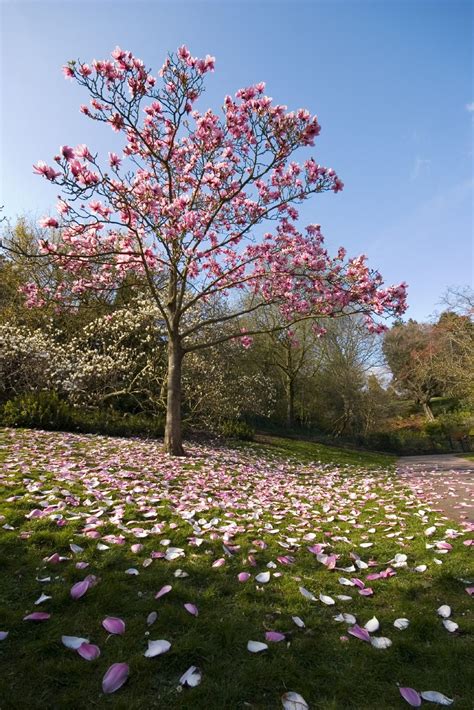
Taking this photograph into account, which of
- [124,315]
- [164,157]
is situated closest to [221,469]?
[164,157]

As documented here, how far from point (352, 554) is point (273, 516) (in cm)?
149

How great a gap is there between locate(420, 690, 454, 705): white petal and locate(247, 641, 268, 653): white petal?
2.90 ft

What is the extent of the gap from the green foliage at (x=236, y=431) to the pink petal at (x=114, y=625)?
13.2m

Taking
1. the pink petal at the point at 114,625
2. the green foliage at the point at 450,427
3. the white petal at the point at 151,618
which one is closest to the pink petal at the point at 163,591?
the white petal at the point at 151,618

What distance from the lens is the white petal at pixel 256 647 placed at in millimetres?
2420

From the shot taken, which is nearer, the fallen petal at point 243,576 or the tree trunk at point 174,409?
the fallen petal at point 243,576

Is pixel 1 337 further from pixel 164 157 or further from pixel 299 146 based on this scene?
pixel 299 146

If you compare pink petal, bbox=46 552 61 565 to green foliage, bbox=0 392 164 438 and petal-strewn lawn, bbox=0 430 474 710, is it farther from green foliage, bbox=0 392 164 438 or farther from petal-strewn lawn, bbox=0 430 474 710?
green foliage, bbox=0 392 164 438

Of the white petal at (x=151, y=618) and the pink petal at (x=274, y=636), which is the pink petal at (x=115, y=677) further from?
the pink petal at (x=274, y=636)

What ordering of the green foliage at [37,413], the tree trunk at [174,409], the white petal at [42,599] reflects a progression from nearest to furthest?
A: 1. the white petal at [42,599]
2. the tree trunk at [174,409]
3. the green foliage at [37,413]

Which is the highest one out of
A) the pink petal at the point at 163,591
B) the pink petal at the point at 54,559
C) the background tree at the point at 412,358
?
the background tree at the point at 412,358

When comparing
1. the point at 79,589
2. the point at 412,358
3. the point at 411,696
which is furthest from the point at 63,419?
the point at 412,358

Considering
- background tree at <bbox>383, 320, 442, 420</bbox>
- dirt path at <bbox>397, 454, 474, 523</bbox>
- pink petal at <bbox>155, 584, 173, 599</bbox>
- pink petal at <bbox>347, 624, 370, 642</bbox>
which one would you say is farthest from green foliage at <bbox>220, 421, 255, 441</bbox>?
background tree at <bbox>383, 320, 442, 420</bbox>

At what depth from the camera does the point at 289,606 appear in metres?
2.99
